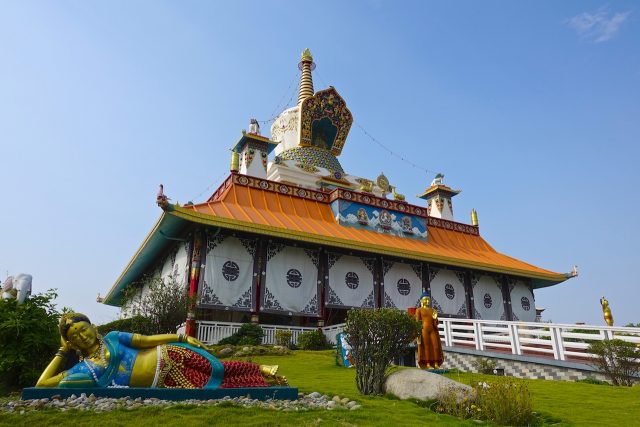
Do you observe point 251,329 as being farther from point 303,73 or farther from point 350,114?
point 303,73

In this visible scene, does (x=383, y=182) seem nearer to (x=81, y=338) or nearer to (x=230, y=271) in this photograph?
(x=230, y=271)

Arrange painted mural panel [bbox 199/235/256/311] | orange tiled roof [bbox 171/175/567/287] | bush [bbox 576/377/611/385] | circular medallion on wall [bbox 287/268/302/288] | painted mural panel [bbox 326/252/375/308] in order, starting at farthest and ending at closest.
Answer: painted mural panel [bbox 326/252/375/308] < circular medallion on wall [bbox 287/268/302/288] < orange tiled roof [bbox 171/175/567/287] < painted mural panel [bbox 199/235/256/311] < bush [bbox 576/377/611/385]

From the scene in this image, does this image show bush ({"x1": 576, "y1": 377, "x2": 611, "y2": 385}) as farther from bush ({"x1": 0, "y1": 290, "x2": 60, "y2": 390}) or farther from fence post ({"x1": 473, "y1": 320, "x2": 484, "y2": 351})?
bush ({"x1": 0, "y1": 290, "x2": 60, "y2": 390})

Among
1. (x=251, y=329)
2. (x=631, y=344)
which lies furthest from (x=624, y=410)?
(x=251, y=329)

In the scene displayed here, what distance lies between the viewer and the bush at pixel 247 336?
14.9 meters

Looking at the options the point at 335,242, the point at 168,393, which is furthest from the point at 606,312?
the point at 168,393

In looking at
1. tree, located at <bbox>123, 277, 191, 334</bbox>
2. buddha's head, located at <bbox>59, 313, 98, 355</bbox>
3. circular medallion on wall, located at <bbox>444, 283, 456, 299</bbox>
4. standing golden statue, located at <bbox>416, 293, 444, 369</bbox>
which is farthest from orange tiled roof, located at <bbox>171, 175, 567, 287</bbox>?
buddha's head, located at <bbox>59, 313, 98, 355</bbox>

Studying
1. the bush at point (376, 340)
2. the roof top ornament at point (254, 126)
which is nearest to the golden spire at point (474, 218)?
the roof top ornament at point (254, 126)

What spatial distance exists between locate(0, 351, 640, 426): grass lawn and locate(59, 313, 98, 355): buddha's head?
1.16 m

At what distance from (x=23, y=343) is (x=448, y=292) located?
18.2m

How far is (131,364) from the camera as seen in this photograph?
5941 millimetres

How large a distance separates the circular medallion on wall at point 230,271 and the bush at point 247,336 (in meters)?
2.16

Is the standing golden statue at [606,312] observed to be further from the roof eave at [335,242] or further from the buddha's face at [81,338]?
the buddha's face at [81,338]

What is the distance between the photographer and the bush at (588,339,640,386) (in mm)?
9297
